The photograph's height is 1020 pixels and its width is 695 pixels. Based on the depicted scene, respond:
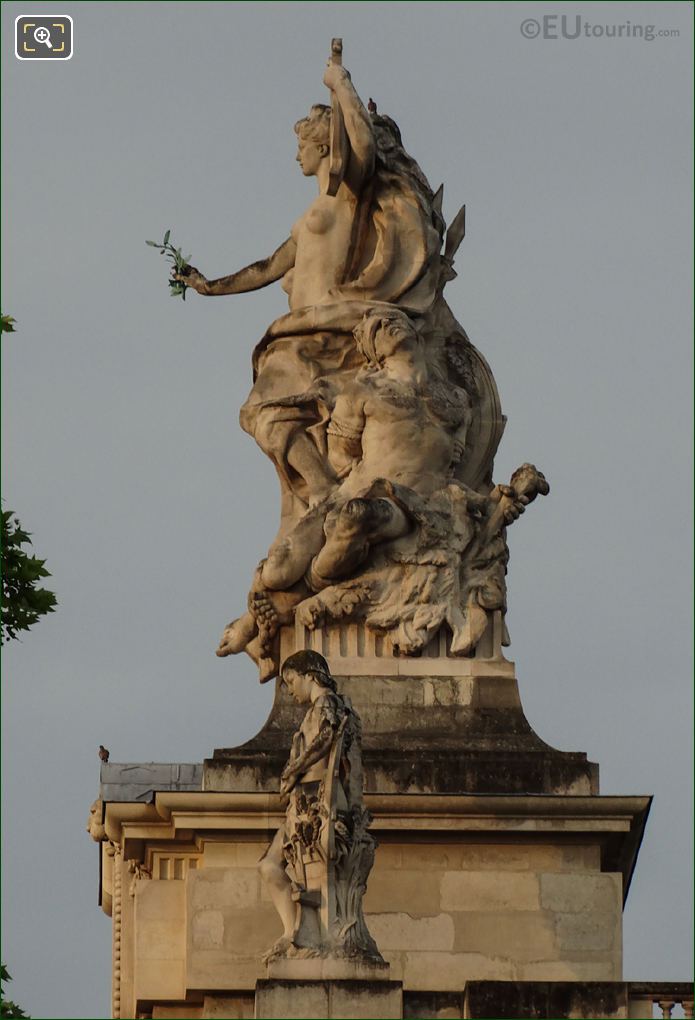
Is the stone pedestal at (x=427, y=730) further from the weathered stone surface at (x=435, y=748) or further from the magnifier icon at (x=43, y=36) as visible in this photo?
the magnifier icon at (x=43, y=36)

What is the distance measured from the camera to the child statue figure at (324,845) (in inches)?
1417

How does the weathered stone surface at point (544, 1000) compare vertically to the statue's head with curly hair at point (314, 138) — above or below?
below

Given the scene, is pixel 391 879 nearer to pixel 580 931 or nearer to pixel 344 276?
pixel 580 931

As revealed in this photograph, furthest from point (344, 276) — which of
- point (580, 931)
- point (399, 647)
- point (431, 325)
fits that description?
point (580, 931)

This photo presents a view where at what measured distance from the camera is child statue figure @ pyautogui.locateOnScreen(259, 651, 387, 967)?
36000 mm

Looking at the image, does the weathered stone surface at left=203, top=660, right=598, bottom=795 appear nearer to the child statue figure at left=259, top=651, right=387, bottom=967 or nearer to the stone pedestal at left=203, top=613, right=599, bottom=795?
the stone pedestal at left=203, top=613, right=599, bottom=795

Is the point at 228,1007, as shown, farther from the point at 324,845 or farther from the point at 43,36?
the point at 43,36

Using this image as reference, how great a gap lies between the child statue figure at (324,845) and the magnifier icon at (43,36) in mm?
7454

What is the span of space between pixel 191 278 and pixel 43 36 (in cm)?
340

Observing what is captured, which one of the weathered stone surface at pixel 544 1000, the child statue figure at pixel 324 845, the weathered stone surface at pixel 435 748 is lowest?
the weathered stone surface at pixel 544 1000

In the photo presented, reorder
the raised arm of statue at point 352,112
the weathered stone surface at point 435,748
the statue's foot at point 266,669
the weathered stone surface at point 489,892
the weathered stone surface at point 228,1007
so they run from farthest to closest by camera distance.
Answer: the raised arm of statue at point 352,112, the statue's foot at point 266,669, the weathered stone surface at point 435,748, the weathered stone surface at point 489,892, the weathered stone surface at point 228,1007

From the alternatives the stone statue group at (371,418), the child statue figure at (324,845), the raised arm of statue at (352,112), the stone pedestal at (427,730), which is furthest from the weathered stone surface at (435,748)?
the raised arm of statue at (352,112)

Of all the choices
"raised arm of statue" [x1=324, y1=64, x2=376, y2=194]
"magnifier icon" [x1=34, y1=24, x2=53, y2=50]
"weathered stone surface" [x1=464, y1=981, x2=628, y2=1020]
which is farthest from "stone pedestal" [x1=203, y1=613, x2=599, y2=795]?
"magnifier icon" [x1=34, y1=24, x2=53, y2=50]

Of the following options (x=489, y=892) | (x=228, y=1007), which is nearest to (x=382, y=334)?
(x=489, y=892)
